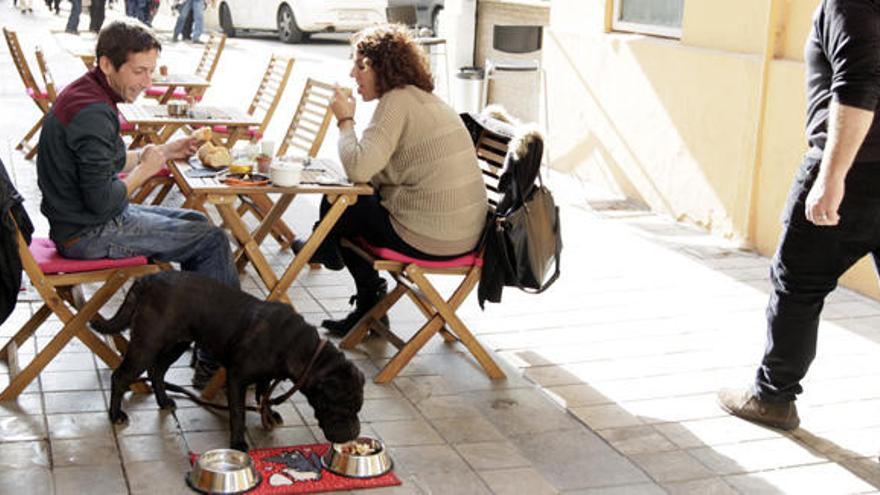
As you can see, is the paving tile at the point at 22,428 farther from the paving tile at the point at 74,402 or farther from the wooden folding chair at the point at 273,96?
the wooden folding chair at the point at 273,96

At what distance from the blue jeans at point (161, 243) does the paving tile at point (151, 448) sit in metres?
0.67

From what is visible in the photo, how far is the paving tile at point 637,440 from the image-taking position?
4.10 meters

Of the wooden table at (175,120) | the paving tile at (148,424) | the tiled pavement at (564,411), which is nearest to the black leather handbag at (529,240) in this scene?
the tiled pavement at (564,411)

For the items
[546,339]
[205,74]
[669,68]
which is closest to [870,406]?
[546,339]

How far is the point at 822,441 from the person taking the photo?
422 centimetres

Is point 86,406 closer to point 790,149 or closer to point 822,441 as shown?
point 822,441

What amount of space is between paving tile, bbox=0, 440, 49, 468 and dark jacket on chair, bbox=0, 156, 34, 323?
43 cm

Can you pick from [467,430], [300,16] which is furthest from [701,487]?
[300,16]

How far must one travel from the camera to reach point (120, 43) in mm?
4168

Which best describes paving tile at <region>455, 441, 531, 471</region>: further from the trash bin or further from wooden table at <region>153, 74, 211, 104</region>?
the trash bin

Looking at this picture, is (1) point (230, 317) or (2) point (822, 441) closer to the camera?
(1) point (230, 317)

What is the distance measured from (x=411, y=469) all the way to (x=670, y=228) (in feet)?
13.2

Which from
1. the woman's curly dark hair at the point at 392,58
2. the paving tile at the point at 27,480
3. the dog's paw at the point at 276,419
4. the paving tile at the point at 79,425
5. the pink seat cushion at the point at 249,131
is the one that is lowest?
the dog's paw at the point at 276,419

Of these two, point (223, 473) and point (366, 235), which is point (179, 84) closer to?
point (366, 235)
